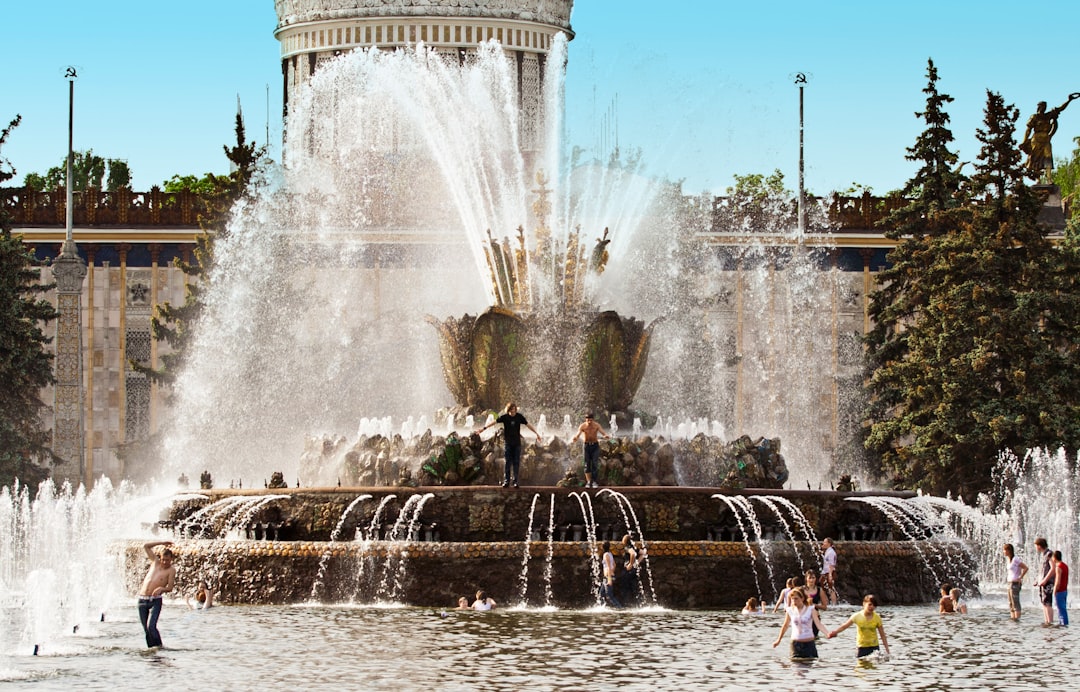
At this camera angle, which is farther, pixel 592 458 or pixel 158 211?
pixel 158 211

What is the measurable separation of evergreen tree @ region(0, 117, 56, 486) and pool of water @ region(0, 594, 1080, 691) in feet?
69.2

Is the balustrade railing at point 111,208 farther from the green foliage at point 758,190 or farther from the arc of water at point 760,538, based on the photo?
the arc of water at point 760,538

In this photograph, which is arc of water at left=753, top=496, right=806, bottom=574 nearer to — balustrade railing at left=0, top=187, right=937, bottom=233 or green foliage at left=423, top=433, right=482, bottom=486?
green foliage at left=423, top=433, right=482, bottom=486

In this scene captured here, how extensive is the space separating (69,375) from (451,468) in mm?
22810

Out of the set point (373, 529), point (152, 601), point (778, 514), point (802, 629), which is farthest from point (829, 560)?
point (152, 601)

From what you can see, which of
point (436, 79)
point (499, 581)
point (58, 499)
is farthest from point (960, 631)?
point (58, 499)

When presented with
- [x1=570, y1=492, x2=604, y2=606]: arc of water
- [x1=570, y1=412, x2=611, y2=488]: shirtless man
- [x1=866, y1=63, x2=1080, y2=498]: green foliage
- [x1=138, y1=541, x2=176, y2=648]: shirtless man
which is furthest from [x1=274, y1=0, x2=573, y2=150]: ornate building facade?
[x1=138, y1=541, x2=176, y2=648]: shirtless man

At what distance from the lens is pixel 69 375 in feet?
159

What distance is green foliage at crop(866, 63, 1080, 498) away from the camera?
132 ft

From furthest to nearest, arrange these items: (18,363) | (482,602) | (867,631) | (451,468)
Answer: (18,363), (451,468), (482,602), (867,631)

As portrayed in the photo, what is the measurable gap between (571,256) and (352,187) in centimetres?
3200

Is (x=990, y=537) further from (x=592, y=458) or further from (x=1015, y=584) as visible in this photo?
(x=1015, y=584)

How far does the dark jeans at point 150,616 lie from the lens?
2034cm

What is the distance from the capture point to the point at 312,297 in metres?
54.7
